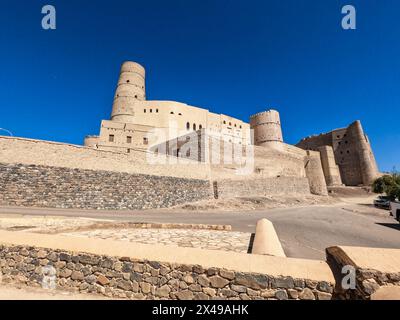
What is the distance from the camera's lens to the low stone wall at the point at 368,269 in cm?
231

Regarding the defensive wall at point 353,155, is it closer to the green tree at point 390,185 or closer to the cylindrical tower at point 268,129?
the green tree at point 390,185

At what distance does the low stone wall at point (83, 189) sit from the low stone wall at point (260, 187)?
17.8ft

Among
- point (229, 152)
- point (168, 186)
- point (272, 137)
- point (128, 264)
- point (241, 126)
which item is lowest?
point (128, 264)

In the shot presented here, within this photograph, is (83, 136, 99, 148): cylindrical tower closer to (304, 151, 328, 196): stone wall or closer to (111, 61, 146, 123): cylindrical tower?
(111, 61, 146, 123): cylindrical tower

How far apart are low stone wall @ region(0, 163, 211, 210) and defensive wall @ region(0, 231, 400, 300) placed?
41.1 ft

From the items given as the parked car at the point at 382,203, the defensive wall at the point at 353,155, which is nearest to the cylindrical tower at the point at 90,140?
the parked car at the point at 382,203

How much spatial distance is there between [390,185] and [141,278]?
1535 inches

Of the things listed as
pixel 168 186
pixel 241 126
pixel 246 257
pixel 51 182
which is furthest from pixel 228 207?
pixel 241 126

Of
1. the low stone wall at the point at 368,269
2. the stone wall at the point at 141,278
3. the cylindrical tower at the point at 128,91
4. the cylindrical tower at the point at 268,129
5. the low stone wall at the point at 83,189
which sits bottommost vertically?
the stone wall at the point at 141,278

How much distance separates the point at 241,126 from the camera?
170 ft
